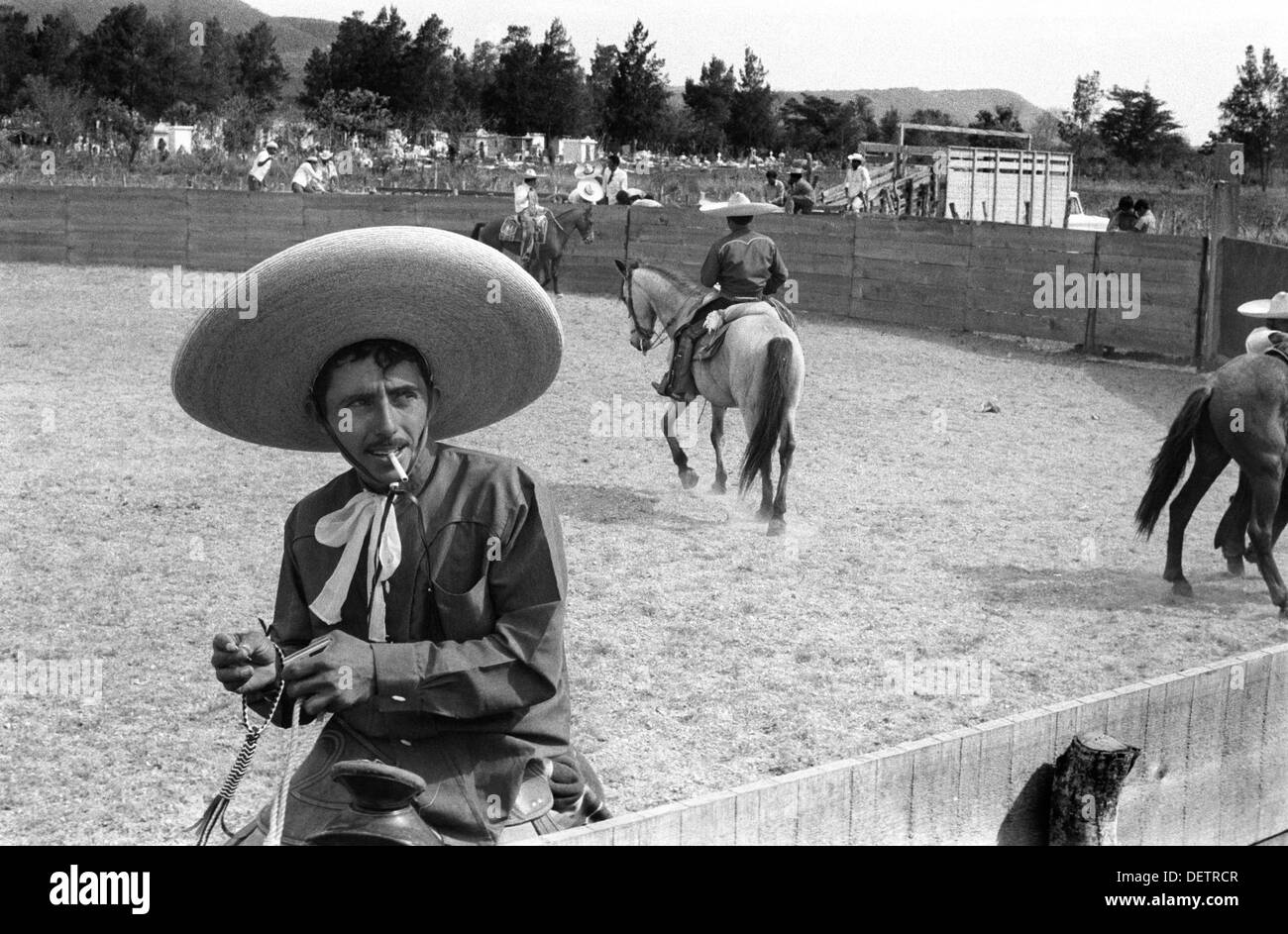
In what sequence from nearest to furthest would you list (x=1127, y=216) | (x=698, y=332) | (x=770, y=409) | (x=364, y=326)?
(x=364, y=326) → (x=770, y=409) → (x=698, y=332) → (x=1127, y=216)

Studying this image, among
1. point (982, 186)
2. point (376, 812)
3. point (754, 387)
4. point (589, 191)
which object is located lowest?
point (376, 812)

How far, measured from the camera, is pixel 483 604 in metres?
2.75

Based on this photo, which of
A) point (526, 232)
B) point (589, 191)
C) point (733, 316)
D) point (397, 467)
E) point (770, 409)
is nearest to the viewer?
point (397, 467)

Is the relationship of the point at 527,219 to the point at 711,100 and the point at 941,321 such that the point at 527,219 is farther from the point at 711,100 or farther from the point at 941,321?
the point at 711,100

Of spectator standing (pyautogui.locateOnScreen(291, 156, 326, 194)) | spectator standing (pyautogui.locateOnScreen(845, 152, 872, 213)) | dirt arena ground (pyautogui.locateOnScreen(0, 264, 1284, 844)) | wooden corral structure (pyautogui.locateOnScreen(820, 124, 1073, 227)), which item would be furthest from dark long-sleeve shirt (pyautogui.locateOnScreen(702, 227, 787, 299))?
wooden corral structure (pyautogui.locateOnScreen(820, 124, 1073, 227))

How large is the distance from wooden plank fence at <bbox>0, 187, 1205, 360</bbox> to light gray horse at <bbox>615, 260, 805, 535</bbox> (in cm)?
500

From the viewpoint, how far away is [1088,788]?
3.54 m

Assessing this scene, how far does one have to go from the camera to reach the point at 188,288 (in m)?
22.8

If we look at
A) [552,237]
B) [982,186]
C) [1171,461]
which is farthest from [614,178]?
[1171,461]

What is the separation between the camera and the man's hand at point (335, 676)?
8.20 ft

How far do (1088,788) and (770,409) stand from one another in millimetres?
6227

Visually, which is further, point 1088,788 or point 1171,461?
point 1171,461

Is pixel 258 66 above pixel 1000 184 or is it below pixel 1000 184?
above

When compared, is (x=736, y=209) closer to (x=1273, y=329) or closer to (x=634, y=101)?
(x=1273, y=329)
